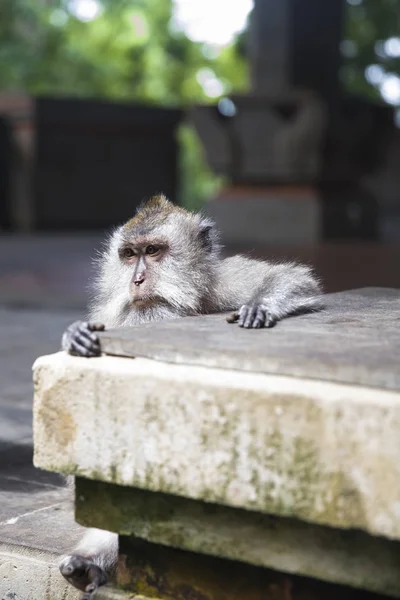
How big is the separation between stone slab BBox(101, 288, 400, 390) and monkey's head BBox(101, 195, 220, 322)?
0.50 m

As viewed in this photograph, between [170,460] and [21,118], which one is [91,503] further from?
[21,118]

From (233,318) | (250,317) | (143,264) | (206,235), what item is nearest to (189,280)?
(143,264)

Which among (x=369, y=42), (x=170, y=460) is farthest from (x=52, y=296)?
(x=369, y=42)

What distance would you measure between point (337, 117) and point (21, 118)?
21.8 ft

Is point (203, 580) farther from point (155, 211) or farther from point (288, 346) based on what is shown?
point (155, 211)

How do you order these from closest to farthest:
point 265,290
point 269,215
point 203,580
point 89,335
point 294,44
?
1. point 203,580
2. point 89,335
3. point 265,290
4. point 294,44
5. point 269,215

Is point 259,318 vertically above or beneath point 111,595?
above

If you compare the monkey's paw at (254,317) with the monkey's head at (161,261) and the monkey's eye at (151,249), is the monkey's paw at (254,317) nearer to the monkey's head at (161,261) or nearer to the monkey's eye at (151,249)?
the monkey's head at (161,261)

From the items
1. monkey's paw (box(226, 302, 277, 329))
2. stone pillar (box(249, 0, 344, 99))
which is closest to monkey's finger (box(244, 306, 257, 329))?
monkey's paw (box(226, 302, 277, 329))

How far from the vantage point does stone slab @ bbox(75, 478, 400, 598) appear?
2541mm

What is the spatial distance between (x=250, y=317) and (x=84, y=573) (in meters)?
0.94

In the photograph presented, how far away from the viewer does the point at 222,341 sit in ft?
9.59

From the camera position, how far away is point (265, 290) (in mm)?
3902

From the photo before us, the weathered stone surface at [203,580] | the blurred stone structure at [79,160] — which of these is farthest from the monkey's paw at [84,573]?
the blurred stone structure at [79,160]
